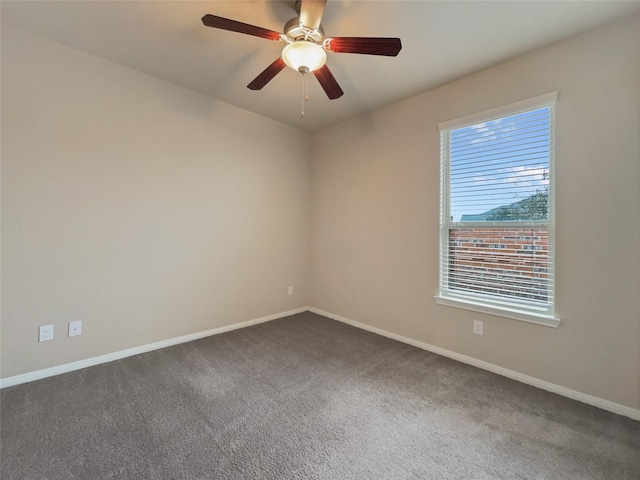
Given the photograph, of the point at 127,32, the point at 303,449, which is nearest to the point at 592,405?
the point at 303,449

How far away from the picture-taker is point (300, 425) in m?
1.68

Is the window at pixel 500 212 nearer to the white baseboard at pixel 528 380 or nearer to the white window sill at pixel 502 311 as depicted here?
the white window sill at pixel 502 311

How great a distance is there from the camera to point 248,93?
2898 mm

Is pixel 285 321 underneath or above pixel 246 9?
underneath

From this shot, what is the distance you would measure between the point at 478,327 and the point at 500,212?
1.01 meters

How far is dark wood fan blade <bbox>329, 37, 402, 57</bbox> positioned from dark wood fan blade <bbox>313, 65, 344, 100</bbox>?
21 cm

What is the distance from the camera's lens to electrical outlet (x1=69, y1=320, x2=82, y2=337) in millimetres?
2256

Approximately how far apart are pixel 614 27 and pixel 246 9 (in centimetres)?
241

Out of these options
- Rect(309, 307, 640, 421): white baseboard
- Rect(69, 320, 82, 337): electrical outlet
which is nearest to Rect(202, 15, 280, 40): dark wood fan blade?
Rect(69, 320, 82, 337): electrical outlet

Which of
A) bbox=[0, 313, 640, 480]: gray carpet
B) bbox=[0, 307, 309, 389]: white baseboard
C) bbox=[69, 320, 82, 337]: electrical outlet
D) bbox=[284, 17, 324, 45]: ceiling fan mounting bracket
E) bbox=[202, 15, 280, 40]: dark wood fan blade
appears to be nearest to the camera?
bbox=[0, 313, 640, 480]: gray carpet

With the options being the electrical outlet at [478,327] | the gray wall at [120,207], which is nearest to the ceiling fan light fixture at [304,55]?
the gray wall at [120,207]

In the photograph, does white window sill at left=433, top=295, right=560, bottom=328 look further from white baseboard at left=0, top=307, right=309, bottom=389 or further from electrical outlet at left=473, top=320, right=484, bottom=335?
white baseboard at left=0, top=307, right=309, bottom=389

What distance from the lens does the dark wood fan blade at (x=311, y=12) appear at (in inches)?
60.8

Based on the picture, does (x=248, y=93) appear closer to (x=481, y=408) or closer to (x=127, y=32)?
(x=127, y=32)
